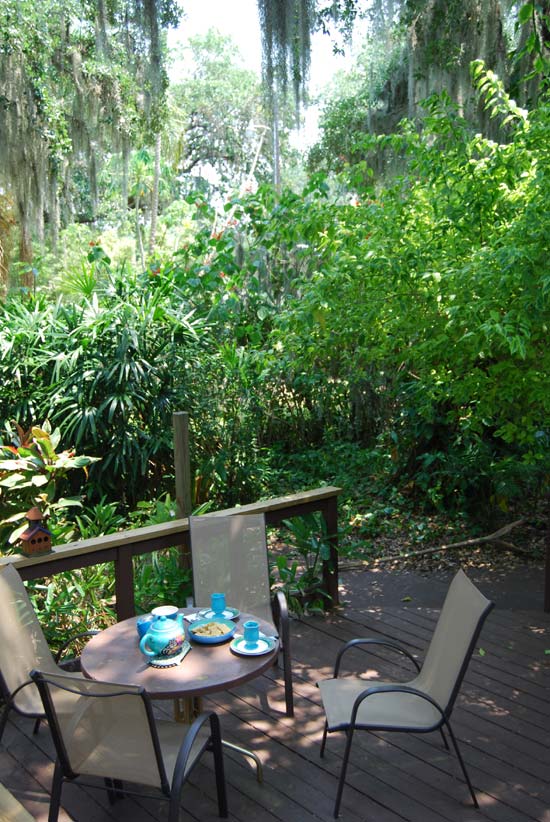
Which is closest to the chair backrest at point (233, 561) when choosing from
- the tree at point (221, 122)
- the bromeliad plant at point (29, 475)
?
the bromeliad plant at point (29, 475)

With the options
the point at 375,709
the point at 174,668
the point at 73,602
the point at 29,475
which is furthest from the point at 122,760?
the point at 29,475

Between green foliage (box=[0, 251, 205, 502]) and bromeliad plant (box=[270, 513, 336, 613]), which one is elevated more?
green foliage (box=[0, 251, 205, 502])

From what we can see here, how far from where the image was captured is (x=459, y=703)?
10.9 feet

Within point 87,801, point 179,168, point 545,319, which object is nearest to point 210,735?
point 87,801

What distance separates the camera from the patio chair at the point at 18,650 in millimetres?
2643

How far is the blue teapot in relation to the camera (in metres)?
2.62

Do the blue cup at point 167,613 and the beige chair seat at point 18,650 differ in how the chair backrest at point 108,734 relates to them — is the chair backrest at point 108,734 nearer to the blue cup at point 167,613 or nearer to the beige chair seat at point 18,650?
the beige chair seat at point 18,650

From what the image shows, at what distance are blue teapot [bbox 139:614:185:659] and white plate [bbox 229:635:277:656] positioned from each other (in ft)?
0.67

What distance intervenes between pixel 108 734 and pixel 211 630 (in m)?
0.63

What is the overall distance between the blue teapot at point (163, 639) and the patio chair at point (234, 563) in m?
0.71

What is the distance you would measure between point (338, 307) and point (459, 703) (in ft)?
7.63

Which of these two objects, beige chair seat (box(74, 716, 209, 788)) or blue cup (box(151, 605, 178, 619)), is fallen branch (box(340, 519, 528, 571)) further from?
beige chair seat (box(74, 716, 209, 788))

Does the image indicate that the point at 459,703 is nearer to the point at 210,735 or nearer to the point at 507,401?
the point at 210,735

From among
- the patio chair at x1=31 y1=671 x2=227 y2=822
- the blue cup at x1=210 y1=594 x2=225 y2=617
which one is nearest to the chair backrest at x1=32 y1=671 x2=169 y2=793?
the patio chair at x1=31 y1=671 x2=227 y2=822
